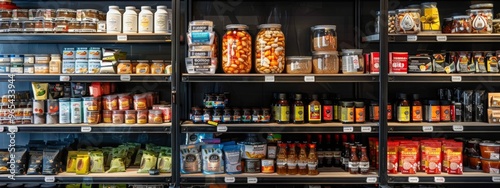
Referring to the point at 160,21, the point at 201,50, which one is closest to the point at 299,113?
the point at 201,50

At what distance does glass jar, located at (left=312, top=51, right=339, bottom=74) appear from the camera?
10.4ft

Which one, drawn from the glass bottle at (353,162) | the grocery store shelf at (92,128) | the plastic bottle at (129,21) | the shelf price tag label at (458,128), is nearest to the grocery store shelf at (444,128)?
the shelf price tag label at (458,128)

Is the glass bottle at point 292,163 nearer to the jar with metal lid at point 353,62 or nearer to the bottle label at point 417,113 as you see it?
the jar with metal lid at point 353,62

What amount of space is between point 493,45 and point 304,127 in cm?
198

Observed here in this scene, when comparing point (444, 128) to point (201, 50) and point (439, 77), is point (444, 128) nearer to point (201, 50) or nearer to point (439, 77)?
point (439, 77)

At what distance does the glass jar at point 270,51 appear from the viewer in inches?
124

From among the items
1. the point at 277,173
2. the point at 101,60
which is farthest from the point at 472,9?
the point at 101,60

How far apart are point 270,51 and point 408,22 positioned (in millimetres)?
1058

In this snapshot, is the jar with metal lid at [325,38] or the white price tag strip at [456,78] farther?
the jar with metal lid at [325,38]

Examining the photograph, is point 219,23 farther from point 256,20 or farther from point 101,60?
point 101,60

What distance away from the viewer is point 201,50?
10.2 feet

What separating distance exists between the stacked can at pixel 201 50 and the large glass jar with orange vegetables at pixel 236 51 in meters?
0.11

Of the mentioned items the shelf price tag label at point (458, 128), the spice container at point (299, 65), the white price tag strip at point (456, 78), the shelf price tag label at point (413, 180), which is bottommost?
the shelf price tag label at point (413, 180)

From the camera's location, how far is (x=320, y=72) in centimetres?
318
